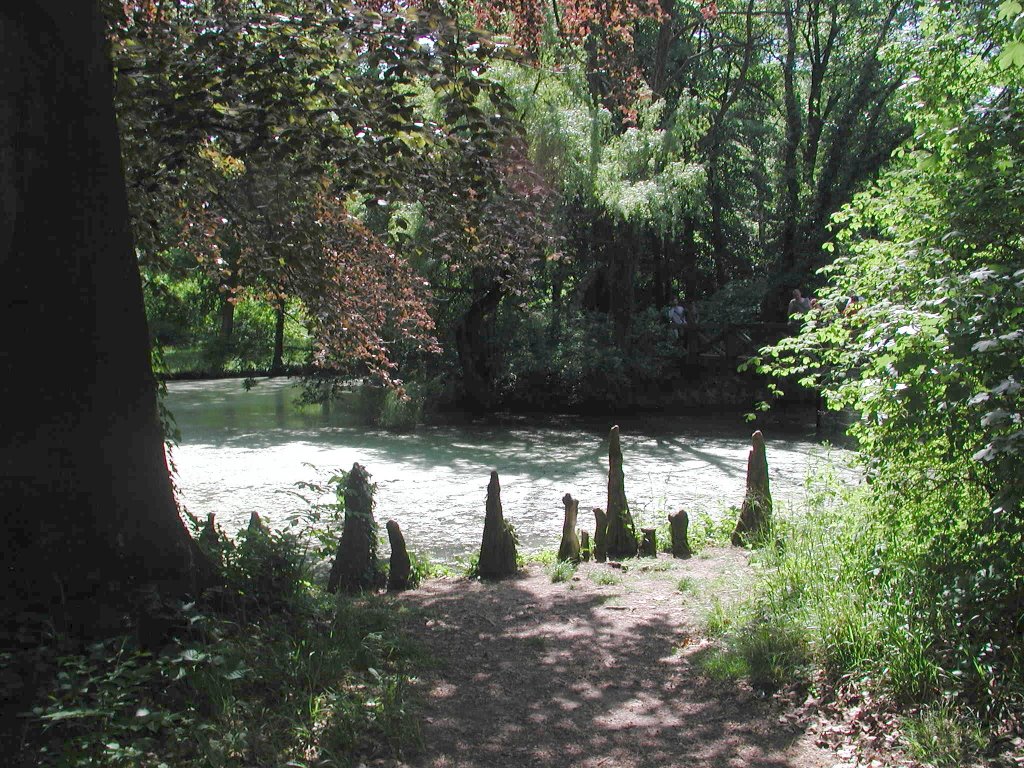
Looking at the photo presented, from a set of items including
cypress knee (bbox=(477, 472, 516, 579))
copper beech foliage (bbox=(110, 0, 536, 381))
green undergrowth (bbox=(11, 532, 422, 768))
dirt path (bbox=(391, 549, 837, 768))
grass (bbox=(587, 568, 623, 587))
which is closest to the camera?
green undergrowth (bbox=(11, 532, 422, 768))

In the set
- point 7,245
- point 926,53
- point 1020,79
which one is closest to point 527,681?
point 7,245

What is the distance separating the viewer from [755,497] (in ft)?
26.0

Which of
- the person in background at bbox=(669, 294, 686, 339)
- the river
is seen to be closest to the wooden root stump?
the river

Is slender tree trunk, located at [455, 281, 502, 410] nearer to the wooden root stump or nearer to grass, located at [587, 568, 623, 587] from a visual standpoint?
the wooden root stump

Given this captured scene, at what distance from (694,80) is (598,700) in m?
27.4

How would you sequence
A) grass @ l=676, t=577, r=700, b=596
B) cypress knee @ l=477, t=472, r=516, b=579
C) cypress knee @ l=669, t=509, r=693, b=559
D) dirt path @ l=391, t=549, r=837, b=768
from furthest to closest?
cypress knee @ l=669, t=509, r=693, b=559
cypress knee @ l=477, t=472, r=516, b=579
grass @ l=676, t=577, r=700, b=596
dirt path @ l=391, t=549, r=837, b=768

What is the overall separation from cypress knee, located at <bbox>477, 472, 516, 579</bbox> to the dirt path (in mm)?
445

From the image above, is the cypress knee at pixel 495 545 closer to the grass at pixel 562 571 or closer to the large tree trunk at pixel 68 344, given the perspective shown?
the grass at pixel 562 571

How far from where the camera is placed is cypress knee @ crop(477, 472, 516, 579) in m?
7.44

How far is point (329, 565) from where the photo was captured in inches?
345

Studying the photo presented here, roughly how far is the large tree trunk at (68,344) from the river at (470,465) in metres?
2.92

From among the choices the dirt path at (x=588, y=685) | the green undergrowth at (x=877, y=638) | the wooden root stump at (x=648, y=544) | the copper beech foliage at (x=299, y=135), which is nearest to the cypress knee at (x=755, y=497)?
the wooden root stump at (x=648, y=544)

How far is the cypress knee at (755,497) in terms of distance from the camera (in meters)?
7.88

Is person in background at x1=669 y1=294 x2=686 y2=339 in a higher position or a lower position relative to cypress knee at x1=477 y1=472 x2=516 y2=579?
higher
